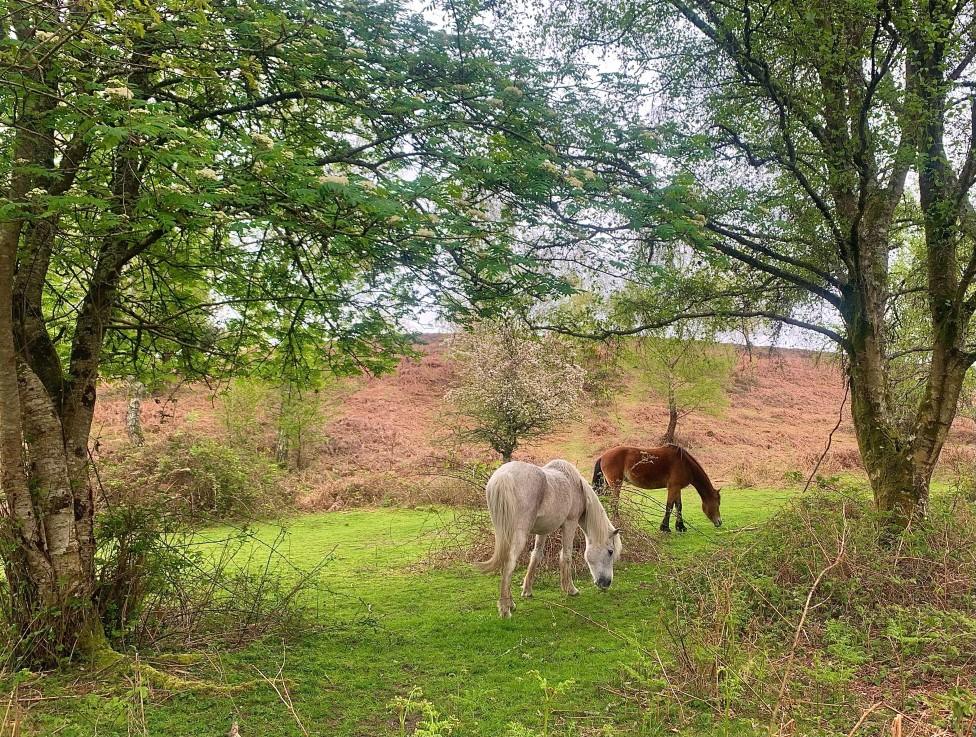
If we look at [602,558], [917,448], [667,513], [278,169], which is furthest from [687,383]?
[278,169]

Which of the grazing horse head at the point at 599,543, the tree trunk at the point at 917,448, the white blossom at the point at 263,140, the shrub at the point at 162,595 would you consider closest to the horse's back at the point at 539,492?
the grazing horse head at the point at 599,543

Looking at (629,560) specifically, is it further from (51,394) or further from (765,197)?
(51,394)

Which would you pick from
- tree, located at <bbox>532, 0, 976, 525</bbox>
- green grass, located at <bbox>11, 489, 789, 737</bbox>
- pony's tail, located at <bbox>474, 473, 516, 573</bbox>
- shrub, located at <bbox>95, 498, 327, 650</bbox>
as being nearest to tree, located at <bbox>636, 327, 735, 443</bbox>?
tree, located at <bbox>532, 0, 976, 525</bbox>

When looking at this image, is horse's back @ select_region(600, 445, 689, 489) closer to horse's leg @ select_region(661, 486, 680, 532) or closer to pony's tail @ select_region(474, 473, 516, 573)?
horse's leg @ select_region(661, 486, 680, 532)

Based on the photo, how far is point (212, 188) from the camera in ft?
13.7

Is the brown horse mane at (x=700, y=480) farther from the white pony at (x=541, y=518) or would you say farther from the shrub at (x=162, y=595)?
the shrub at (x=162, y=595)

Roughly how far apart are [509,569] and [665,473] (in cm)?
654

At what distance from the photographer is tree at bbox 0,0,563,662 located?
4.11m

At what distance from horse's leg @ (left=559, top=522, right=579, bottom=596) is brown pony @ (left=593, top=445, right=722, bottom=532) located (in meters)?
3.92

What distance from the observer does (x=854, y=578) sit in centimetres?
593

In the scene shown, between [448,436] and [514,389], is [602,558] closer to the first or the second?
[514,389]

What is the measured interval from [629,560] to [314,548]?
19.5ft

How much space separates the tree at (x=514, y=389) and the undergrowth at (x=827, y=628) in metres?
11.9

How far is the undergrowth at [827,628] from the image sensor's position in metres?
3.89
